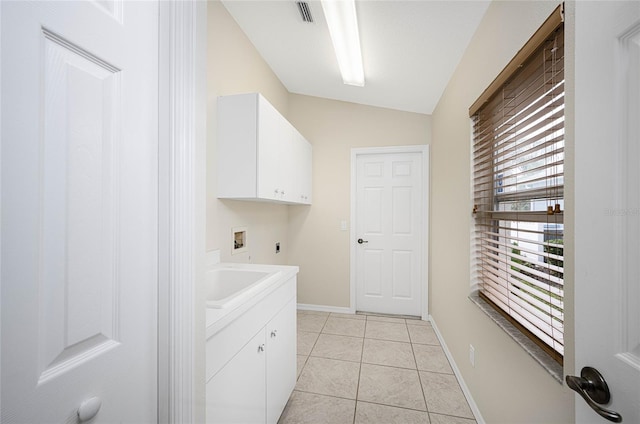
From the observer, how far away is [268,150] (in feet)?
6.89

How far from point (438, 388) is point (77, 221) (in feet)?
7.56

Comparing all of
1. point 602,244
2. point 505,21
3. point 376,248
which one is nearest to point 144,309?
point 602,244

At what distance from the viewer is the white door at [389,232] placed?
3.25 m

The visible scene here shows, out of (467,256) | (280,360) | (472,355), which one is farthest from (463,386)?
(280,360)

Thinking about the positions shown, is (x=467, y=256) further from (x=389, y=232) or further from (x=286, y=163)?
(x=286, y=163)

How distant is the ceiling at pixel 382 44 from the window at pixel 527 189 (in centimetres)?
57

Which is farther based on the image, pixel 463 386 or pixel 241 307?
pixel 463 386

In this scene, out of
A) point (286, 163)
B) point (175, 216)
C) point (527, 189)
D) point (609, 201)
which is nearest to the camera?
point (609, 201)

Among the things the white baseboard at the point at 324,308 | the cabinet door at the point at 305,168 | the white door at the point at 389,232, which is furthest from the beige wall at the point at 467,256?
the cabinet door at the point at 305,168

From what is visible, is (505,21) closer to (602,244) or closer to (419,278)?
(602,244)

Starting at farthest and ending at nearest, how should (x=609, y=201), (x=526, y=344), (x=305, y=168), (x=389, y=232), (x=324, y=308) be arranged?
1. (x=324, y=308)
2. (x=389, y=232)
3. (x=305, y=168)
4. (x=526, y=344)
5. (x=609, y=201)

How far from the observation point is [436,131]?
9.43ft

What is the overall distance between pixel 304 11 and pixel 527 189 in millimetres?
1777

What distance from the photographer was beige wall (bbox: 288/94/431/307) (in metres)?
3.32
